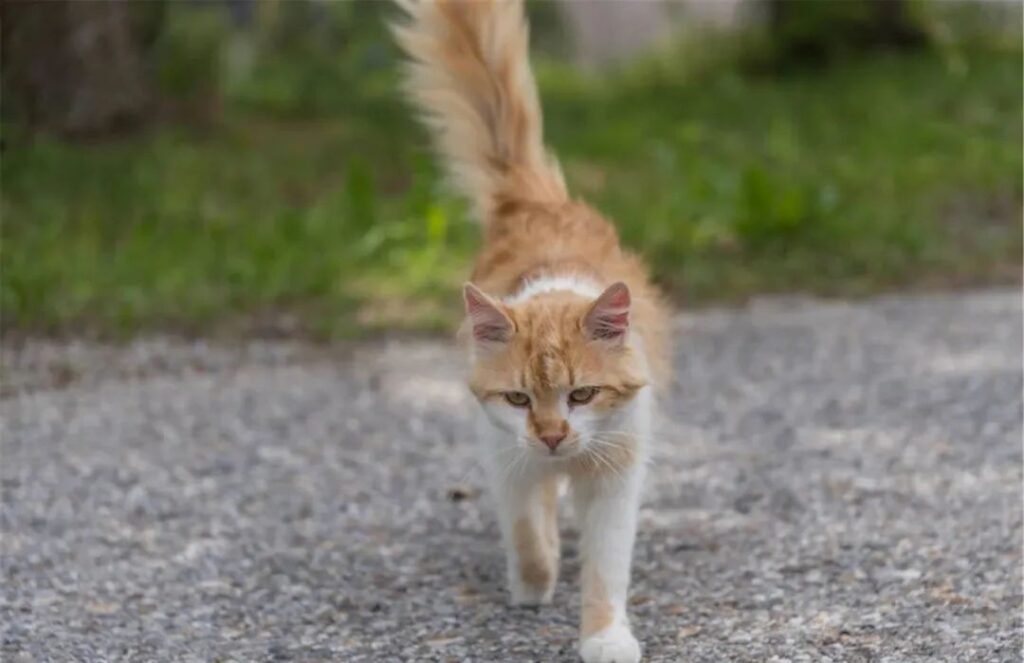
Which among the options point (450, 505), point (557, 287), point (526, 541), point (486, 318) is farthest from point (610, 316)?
point (450, 505)

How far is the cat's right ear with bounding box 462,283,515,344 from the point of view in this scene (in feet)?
12.8

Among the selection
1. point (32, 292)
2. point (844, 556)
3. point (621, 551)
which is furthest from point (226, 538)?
point (32, 292)

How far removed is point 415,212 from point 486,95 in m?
3.52

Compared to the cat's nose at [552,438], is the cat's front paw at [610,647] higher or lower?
lower

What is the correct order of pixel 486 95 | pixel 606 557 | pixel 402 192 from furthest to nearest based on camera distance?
1. pixel 402 192
2. pixel 486 95
3. pixel 606 557

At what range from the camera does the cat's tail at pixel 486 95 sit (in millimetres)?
5242

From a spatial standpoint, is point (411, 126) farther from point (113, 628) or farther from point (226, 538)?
point (113, 628)

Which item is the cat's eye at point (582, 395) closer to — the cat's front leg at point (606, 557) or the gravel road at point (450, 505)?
the cat's front leg at point (606, 557)

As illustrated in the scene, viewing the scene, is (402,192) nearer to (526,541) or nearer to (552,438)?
(526,541)

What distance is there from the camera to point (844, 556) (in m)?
4.59

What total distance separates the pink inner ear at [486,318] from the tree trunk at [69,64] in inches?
250

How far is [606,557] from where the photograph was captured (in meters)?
4.05

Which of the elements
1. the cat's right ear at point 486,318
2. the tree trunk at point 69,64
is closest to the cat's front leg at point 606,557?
the cat's right ear at point 486,318

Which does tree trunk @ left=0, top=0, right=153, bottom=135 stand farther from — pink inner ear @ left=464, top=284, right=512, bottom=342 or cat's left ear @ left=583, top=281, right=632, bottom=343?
cat's left ear @ left=583, top=281, right=632, bottom=343
